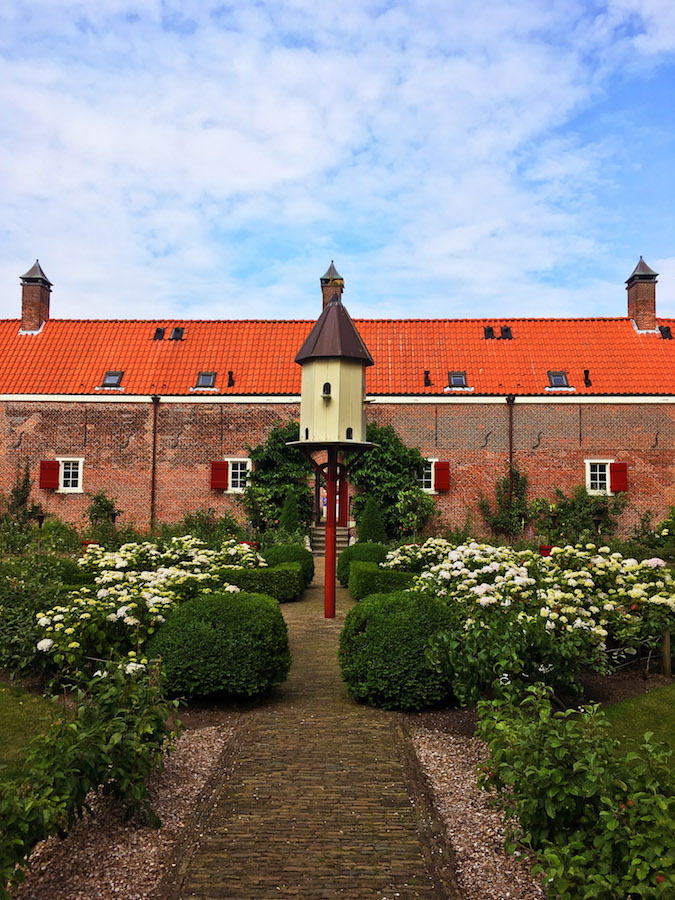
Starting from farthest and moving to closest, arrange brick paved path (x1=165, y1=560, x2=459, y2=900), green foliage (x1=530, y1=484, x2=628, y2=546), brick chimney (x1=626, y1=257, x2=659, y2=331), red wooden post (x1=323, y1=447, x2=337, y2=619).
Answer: brick chimney (x1=626, y1=257, x2=659, y2=331) < green foliage (x1=530, y1=484, x2=628, y2=546) < red wooden post (x1=323, y1=447, x2=337, y2=619) < brick paved path (x1=165, y1=560, x2=459, y2=900)

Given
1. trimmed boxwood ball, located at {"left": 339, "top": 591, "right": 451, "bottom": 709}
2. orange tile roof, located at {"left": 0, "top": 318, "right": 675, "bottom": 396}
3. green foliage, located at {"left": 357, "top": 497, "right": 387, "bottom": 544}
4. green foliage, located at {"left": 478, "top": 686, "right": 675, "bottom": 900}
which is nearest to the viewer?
green foliage, located at {"left": 478, "top": 686, "right": 675, "bottom": 900}

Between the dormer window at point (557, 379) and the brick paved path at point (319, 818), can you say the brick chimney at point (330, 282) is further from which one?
the brick paved path at point (319, 818)

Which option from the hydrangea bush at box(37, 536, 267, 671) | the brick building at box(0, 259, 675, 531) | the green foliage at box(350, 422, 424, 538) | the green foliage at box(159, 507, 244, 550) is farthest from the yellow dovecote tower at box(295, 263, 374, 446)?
the brick building at box(0, 259, 675, 531)

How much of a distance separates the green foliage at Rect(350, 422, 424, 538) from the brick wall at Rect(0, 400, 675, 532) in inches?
30.6

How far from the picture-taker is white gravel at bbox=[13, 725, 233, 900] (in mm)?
3637

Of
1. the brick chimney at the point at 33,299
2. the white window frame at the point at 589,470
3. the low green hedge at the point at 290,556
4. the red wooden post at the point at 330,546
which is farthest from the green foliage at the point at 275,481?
the brick chimney at the point at 33,299

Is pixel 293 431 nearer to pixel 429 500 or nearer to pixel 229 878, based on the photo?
pixel 429 500

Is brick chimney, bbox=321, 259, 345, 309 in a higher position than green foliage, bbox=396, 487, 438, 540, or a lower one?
higher

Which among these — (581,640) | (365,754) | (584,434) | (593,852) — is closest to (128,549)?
(365,754)

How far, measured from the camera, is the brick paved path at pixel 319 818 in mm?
3740

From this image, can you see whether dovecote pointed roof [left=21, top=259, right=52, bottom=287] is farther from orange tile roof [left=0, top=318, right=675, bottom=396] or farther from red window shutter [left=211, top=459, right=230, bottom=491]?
red window shutter [left=211, top=459, right=230, bottom=491]

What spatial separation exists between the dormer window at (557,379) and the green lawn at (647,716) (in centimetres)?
1533

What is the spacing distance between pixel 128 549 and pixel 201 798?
23.2 feet

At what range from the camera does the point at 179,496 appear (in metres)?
21.0
